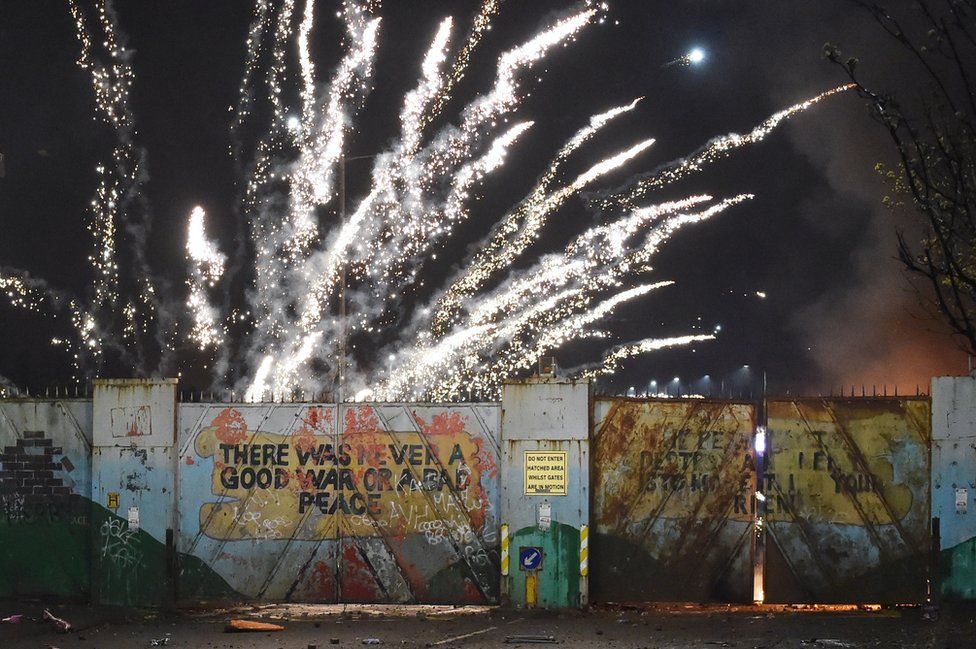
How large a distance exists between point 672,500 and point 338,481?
14.8ft

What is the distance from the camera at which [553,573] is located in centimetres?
1331

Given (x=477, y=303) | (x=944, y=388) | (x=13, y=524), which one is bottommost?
(x=13, y=524)

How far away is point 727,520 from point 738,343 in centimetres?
5384

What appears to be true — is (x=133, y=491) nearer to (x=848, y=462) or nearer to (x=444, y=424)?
(x=444, y=424)

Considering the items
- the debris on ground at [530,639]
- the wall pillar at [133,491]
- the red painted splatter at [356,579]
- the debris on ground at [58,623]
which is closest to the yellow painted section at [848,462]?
the debris on ground at [530,639]

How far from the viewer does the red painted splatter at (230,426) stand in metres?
14.0

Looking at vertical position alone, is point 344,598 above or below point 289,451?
below

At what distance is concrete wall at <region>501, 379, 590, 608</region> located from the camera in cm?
1330

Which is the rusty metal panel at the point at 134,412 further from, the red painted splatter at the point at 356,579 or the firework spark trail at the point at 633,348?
the firework spark trail at the point at 633,348

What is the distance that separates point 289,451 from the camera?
550 inches

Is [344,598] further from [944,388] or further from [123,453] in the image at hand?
[944,388]

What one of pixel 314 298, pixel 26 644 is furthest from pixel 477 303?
pixel 26 644

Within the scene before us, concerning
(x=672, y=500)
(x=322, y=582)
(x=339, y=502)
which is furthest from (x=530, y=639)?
(x=339, y=502)

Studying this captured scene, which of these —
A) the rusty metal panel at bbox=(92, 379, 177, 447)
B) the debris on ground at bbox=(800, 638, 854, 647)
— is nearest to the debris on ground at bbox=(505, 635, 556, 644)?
the debris on ground at bbox=(800, 638, 854, 647)
